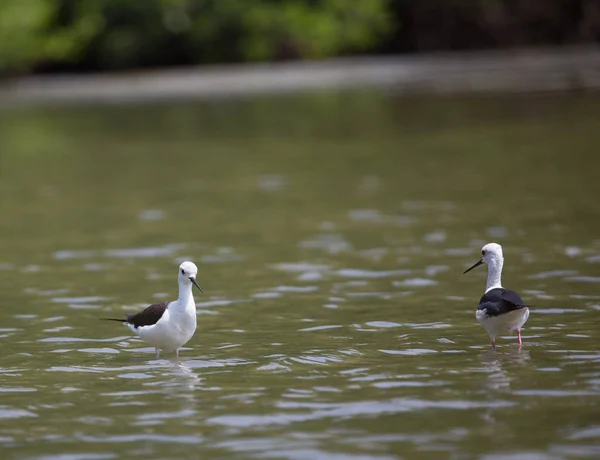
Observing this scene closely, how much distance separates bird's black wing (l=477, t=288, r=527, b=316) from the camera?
964 centimetres

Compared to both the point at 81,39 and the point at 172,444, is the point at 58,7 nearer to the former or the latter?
the point at 81,39

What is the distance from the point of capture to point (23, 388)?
32.0ft

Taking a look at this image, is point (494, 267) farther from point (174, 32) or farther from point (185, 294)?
point (174, 32)

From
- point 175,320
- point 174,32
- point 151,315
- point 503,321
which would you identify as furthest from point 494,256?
point 174,32

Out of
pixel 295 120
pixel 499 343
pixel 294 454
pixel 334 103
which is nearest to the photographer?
pixel 294 454

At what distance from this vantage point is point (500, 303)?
9.71m

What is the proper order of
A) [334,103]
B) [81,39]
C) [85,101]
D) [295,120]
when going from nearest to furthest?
[295,120], [334,103], [85,101], [81,39]

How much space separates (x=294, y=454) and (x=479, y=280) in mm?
6220

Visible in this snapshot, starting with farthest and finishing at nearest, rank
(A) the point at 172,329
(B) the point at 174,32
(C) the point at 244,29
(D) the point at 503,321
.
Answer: (C) the point at 244,29 → (B) the point at 174,32 → (A) the point at 172,329 → (D) the point at 503,321


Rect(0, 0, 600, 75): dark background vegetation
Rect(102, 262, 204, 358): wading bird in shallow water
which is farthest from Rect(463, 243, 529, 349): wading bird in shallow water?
Rect(0, 0, 600, 75): dark background vegetation

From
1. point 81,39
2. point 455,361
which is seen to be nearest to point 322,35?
point 81,39

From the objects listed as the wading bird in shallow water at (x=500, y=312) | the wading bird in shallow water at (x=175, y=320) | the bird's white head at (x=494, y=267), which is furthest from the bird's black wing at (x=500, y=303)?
the wading bird in shallow water at (x=175, y=320)

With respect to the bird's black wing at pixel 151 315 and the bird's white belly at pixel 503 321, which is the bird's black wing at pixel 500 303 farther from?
the bird's black wing at pixel 151 315

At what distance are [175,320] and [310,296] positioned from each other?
314cm
